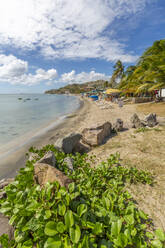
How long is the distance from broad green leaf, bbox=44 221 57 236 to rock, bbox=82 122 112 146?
14.7ft

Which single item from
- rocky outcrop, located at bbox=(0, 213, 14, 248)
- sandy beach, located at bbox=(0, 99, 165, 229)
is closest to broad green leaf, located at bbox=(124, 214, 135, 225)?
sandy beach, located at bbox=(0, 99, 165, 229)

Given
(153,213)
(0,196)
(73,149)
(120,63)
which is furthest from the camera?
(120,63)

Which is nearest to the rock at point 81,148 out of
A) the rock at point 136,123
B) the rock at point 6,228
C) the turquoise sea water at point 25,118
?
the rock at point 136,123

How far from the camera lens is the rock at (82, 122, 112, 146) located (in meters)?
5.67

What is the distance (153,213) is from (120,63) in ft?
158

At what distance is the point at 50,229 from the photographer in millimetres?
1181

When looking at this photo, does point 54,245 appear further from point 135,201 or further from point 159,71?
point 159,71

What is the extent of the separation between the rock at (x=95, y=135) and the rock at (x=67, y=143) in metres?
0.71

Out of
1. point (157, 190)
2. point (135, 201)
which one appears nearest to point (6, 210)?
point (135, 201)

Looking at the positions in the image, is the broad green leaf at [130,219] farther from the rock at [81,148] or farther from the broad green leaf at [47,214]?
the rock at [81,148]

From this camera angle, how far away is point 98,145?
5613 mm

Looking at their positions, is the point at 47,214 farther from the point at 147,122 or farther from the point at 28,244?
the point at 147,122

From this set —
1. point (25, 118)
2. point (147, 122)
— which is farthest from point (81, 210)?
point (25, 118)

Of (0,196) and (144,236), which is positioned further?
(0,196)
